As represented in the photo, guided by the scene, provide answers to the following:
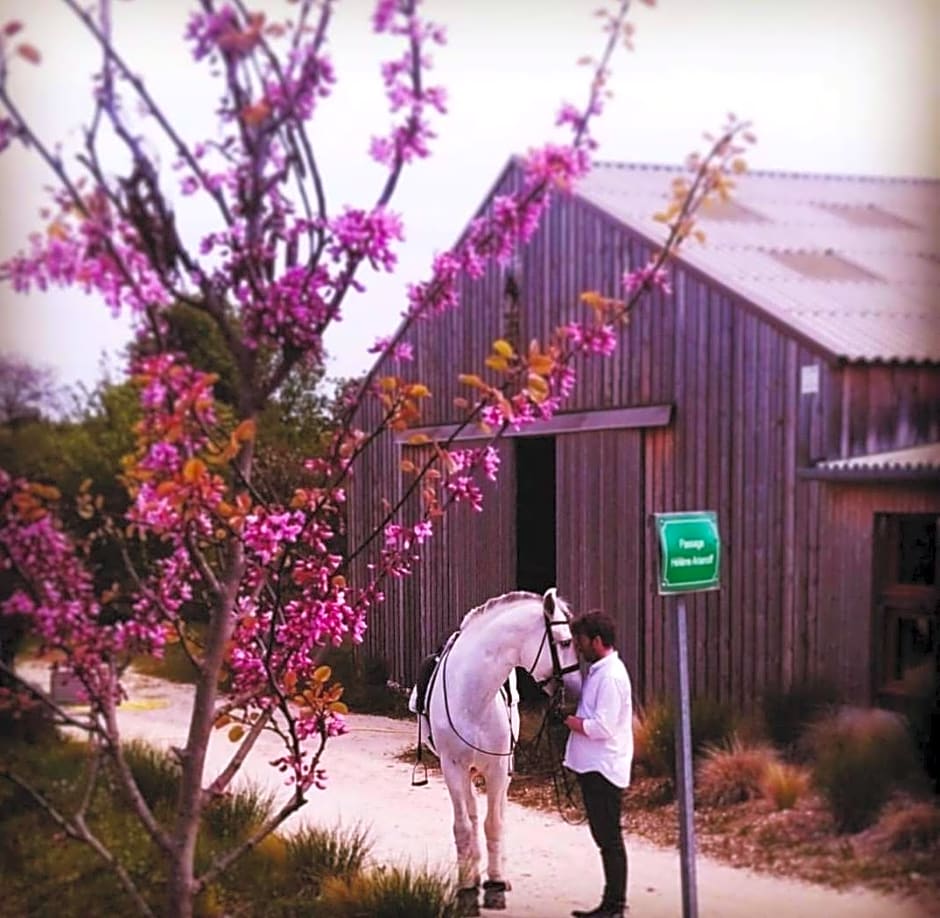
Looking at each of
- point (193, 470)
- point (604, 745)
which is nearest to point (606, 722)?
point (604, 745)

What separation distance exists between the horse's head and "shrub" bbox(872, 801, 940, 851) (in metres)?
0.89

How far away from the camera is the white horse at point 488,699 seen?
12.1ft

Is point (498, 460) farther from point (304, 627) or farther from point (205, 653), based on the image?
point (205, 653)

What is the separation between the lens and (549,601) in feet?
12.1

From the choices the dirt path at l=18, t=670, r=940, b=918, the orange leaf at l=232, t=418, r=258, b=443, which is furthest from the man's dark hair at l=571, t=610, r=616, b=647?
the orange leaf at l=232, t=418, r=258, b=443

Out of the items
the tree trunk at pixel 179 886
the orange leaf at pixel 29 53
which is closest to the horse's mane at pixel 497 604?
the tree trunk at pixel 179 886

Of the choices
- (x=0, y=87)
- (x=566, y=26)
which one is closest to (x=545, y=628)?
(x=566, y=26)

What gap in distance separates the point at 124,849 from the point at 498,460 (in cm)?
147

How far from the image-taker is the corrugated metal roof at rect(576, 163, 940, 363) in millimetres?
3516

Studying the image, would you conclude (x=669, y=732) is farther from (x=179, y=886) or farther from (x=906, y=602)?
(x=179, y=886)

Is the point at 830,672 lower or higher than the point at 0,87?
lower

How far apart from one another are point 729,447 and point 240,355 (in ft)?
4.29

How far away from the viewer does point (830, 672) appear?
3504mm

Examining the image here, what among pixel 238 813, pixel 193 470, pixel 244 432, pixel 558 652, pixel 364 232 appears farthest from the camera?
pixel 238 813
